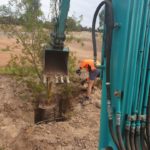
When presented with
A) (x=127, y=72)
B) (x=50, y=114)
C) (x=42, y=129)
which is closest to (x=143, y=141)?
(x=127, y=72)

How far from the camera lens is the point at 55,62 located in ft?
15.0

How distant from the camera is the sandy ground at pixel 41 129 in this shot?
17.8 feet

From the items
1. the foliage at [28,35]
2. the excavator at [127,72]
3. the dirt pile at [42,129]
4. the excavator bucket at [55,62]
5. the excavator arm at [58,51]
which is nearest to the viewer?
the excavator at [127,72]

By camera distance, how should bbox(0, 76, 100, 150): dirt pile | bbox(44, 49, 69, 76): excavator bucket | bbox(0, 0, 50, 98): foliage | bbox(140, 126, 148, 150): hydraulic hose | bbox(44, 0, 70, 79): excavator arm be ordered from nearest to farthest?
bbox(140, 126, 148, 150): hydraulic hose < bbox(44, 0, 70, 79): excavator arm < bbox(44, 49, 69, 76): excavator bucket < bbox(0, 76, 100, 150): dirt pile < bbox(0, 0, 50, 98): foliage

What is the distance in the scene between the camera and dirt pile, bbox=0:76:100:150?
17.8 feet

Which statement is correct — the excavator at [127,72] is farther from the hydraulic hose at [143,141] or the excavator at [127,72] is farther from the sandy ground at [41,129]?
the sandy ground at [41,129]

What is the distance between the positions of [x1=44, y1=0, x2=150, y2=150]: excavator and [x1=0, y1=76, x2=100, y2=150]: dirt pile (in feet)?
9.69

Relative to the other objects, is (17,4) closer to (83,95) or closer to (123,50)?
(83,95)

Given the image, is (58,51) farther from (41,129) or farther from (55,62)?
(41,129)

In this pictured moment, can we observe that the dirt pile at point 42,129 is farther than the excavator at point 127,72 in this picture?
Yes

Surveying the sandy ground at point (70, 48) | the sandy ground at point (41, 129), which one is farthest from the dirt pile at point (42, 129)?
the sandy ground at point (70, 48)

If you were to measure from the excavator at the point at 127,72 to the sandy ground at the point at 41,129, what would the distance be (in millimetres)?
2955

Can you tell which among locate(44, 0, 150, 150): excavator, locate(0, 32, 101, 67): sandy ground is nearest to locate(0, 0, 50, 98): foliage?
locate(0, 32, 101, 67): sandy ground

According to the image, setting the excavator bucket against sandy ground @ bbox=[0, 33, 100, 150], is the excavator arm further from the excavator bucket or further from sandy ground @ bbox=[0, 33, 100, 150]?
sandy ground @ bbox=[0, 33, 100, 150]
